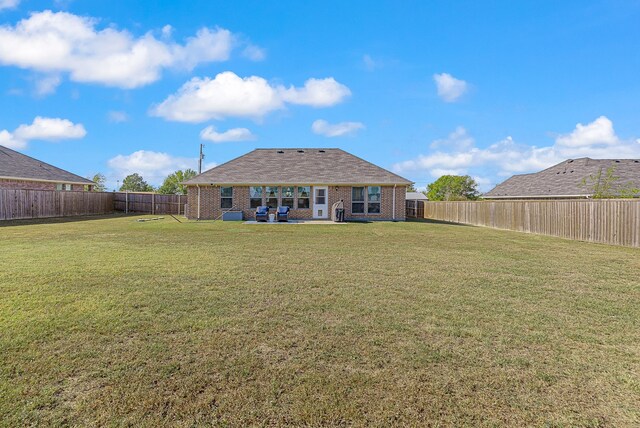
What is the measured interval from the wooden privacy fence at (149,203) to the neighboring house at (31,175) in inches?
127

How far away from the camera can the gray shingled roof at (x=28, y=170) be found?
23487 mm

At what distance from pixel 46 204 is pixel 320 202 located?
17.4 metres

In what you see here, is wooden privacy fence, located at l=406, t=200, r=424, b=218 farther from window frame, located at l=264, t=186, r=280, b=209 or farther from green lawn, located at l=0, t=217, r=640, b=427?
green lawn, located at l=0, t=217, r=640, b=427

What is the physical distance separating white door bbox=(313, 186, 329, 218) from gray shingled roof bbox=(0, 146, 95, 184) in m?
20.0

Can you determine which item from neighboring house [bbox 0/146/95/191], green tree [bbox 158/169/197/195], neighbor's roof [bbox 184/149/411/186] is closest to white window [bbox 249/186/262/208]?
neighbor's roof [bbox 184/149/411/186]

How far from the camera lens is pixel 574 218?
42.9 feet

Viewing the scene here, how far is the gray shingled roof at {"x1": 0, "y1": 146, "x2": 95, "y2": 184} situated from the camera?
23487 millimetres

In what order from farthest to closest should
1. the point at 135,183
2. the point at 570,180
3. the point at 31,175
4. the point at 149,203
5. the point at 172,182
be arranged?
the point at 135,183, the point at 172,182, the point at 149,203, the point at 570,180, the point at 31,175

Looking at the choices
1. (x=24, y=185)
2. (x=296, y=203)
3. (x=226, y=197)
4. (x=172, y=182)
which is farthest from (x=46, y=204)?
(x=172, y=182)

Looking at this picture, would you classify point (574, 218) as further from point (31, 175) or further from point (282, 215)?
point (31, 175)

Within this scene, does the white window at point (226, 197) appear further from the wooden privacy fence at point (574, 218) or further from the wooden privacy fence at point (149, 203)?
the wooden privacy fence at point (574, 218)

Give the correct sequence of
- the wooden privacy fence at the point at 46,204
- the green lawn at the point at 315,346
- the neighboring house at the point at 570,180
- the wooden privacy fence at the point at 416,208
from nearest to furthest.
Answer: the green lawn at the point at 315,346
the wooden privacy fence at the point at 46,204
the neighboring house at the point at 570,180
the wooden privacy fence at the point at 416,208

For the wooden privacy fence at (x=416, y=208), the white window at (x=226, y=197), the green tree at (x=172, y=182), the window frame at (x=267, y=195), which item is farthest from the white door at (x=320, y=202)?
the green tree at (x=172, y=182)

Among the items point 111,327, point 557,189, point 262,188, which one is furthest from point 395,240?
point 557,189
